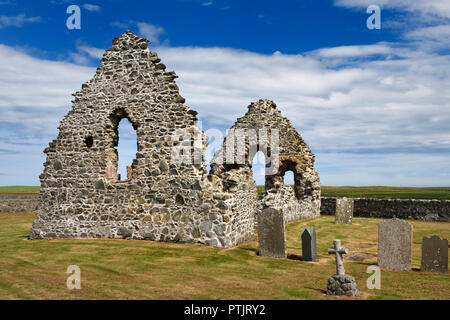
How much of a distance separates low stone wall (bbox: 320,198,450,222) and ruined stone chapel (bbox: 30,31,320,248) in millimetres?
14385

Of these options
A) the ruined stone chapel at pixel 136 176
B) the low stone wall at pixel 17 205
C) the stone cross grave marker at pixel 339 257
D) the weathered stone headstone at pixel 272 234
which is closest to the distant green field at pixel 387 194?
the low stone wall at pixel 17 205

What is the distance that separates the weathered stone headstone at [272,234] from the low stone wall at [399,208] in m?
17.8

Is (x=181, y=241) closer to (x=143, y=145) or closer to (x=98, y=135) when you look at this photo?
(x=143, y=145)

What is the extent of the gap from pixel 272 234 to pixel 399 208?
→ 18.2m

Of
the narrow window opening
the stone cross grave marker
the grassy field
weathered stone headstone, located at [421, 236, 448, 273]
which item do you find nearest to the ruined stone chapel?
Result: the narrow window opening

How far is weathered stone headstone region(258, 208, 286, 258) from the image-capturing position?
1283 cm

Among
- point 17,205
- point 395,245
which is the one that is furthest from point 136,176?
point 17,205

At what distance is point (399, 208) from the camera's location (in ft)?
91.1

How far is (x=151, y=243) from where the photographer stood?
14625 mm

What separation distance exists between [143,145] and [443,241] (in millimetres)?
10504

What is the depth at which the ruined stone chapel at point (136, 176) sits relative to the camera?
14469mm

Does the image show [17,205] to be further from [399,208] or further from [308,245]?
[399,208]

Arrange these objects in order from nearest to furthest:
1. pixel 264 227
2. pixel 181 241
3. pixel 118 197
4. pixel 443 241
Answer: pixel 443 241
pixel 264 227
pixel 181 241
pixel 118 197
